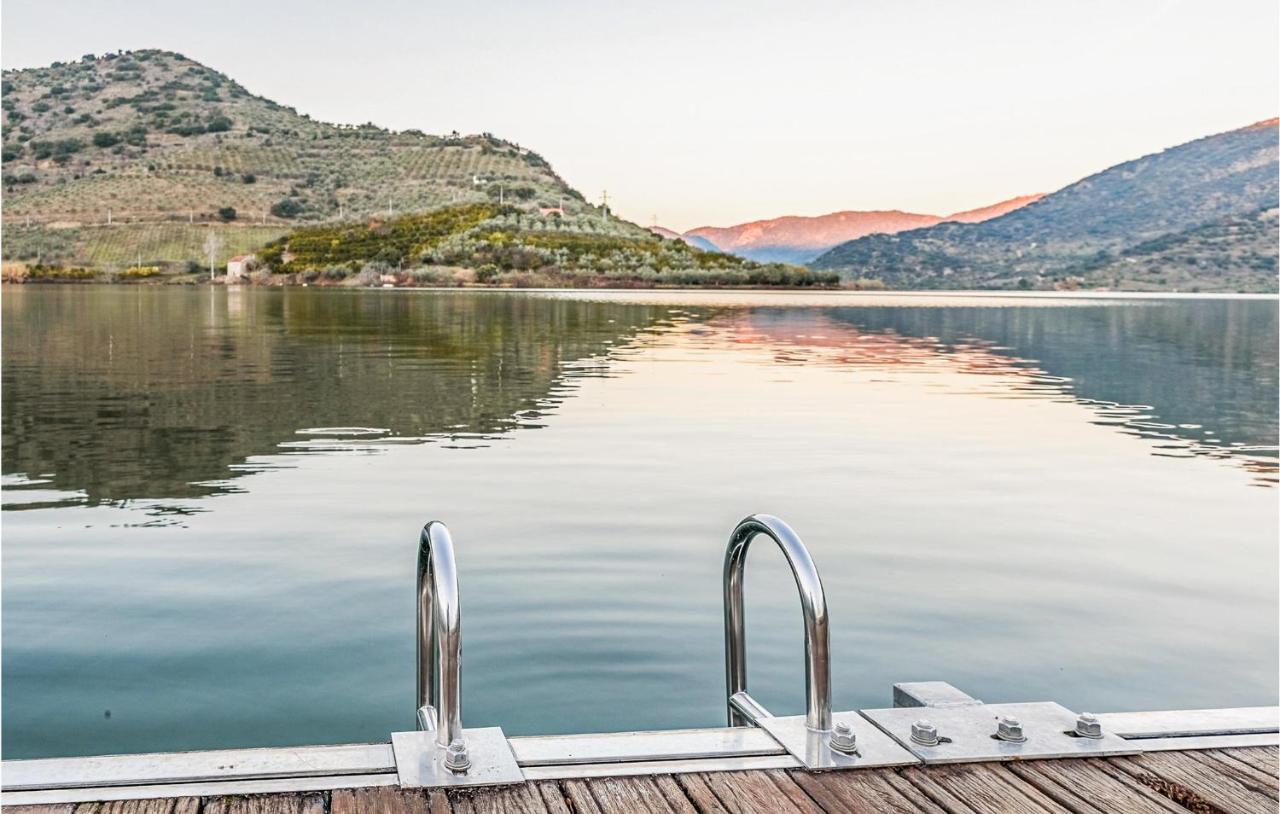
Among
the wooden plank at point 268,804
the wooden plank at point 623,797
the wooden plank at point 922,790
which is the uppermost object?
the wooden plank at point 268,804

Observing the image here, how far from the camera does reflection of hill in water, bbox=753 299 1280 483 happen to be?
1407cm

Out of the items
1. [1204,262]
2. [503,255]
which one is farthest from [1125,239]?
[503,255]

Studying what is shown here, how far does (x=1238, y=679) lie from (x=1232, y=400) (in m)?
12.4

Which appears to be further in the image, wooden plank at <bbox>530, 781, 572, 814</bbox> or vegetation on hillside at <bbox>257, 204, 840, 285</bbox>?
vegetation on hillside at <bbox>257, 204, 840, 285</bbox>

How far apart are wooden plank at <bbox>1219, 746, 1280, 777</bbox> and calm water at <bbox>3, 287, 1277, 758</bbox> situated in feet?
6.63

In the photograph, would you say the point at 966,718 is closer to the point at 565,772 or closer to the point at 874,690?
the point at 565,772

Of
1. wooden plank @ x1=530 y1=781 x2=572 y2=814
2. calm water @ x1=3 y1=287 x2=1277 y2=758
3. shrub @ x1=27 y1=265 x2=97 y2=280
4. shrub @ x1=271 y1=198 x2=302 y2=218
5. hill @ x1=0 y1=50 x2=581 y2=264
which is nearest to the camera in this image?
wooden plank @ x1=530 y1=781 x2=572 y2=814

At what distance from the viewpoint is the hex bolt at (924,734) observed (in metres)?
3.15

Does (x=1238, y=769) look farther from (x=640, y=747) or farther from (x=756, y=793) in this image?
(x=640, y=747)

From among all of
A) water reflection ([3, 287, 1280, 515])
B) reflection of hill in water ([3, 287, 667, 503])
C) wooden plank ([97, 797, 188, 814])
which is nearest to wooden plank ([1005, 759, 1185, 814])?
wooden plank ([97, 797, 188, 814])

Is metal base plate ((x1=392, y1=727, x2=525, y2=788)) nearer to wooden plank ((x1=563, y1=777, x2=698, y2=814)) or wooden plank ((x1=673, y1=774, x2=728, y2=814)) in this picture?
wooden plank ((x1=563, y1=777, x2=698, y2=814))

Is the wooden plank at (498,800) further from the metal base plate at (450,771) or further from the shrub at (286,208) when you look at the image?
the shrub at (286,208)

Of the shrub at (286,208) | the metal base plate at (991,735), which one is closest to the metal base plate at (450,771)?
the metal base plate at (991,735)

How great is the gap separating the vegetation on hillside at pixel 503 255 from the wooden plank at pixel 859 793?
8241 centimetres
